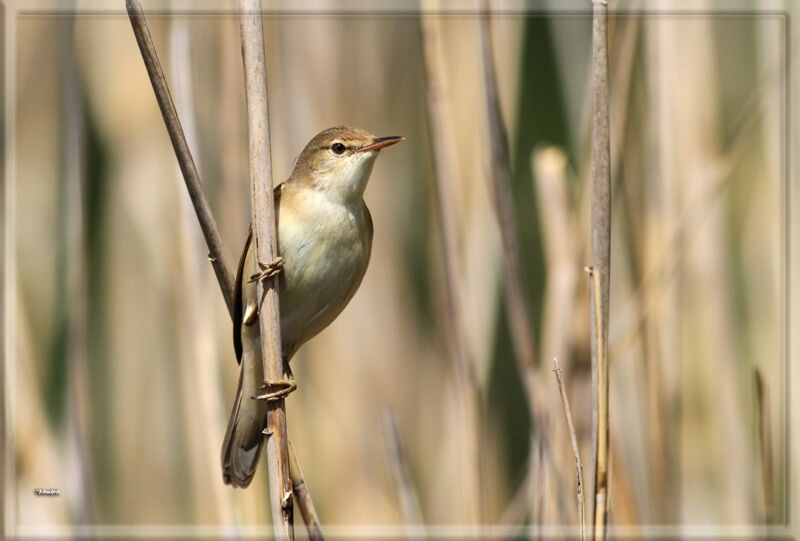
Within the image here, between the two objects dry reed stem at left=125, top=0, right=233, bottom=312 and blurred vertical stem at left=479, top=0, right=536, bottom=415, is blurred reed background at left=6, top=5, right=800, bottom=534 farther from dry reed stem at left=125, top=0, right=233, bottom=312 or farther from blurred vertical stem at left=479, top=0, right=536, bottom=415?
dry reed stem at left=125, top=0, right=233, bottom=312

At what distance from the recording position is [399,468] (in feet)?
6.53

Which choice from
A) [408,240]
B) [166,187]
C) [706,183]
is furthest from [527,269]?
[166,187]

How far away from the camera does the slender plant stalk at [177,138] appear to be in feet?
3.94

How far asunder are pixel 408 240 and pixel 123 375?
99cm

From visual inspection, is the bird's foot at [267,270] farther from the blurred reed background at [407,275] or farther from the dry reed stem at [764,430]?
the dry reed stem at [764,430]

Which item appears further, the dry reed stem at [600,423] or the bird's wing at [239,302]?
the bird's wing at [239,302]

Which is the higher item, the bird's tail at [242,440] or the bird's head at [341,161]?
the bird's head at [341,161]

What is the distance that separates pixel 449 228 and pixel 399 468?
56cm

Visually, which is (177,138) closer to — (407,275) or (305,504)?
(305,504)

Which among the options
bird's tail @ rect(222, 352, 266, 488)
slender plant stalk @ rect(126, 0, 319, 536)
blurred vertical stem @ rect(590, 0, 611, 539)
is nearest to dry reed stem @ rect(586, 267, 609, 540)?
blurred vertical stem @ rect(590, 0, 611, 539)

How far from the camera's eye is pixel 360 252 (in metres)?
1.96

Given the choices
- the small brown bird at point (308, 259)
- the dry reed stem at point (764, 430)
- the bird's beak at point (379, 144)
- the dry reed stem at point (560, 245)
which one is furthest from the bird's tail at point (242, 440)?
the dry reed stem at point (764, 430)

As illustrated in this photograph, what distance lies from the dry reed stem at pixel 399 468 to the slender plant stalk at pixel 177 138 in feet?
1.53

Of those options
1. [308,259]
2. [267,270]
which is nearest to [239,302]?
[308,259]
